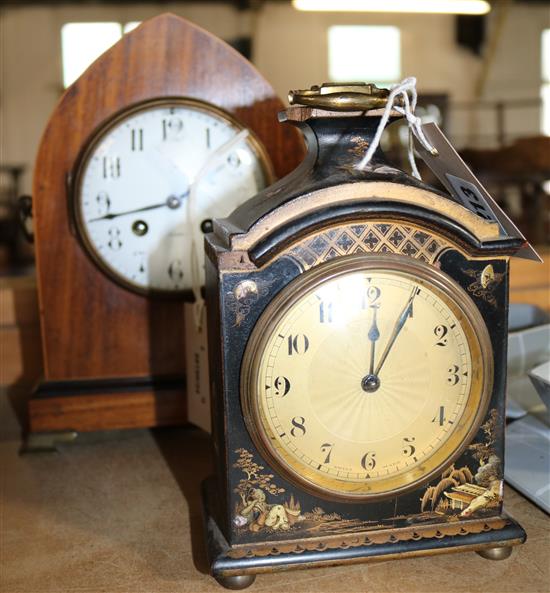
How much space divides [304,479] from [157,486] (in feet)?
0.98

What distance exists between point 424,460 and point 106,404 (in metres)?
0.53

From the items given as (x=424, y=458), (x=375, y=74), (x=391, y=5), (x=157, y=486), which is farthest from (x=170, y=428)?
(x=375, y=74)

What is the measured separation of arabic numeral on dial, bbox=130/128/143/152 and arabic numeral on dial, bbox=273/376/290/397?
1.60ft

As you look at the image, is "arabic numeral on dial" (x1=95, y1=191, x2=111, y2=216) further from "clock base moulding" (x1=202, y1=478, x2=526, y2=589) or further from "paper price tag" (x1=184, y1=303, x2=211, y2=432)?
"clock base moulding" (x1=202, y1=478, x2=526, y2=589)

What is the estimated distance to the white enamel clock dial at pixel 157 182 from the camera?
1.07 metres

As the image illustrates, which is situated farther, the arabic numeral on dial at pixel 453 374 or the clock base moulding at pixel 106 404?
the clock base moulding at pixel 106 404

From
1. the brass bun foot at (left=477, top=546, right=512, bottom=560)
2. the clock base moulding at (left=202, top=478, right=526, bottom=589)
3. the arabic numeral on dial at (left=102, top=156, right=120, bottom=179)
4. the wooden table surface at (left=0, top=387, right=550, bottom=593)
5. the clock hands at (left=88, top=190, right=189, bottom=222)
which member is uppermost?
the arabic numeral on dial at (left=102, top=156, right=120, bottom=179)

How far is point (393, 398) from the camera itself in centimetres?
75

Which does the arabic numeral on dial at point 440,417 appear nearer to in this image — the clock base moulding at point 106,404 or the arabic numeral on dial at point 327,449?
the arabic numeral on dial at point 327,449

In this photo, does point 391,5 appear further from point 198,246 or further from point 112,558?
point 112,558

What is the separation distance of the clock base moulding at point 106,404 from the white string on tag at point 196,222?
176 mm

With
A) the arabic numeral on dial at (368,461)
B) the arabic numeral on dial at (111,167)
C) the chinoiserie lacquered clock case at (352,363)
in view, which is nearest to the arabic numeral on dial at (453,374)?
the chinoiserie lacquered clock case at (352,363)

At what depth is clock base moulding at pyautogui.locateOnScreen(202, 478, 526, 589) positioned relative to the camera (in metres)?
0.73

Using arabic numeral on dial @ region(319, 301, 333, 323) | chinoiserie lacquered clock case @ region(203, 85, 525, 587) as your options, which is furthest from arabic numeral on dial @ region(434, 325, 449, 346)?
arabic numeral on dial @ region(319, 301, 333, 323)
